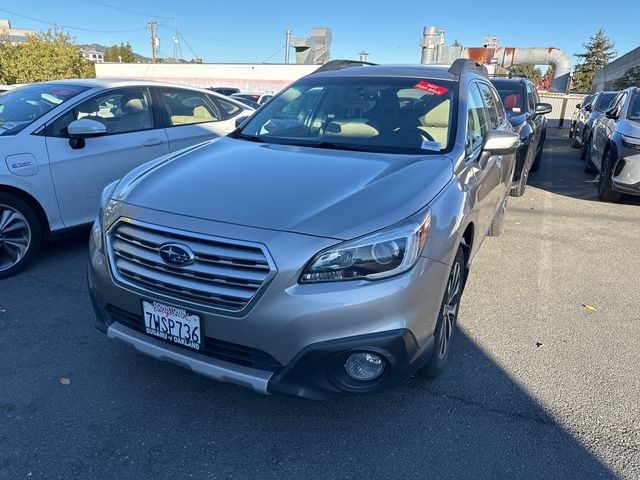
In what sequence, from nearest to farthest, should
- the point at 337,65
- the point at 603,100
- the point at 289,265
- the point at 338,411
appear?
the point at 289,265 < the point at 338,411 < the point at 337,65 < the point at 603,100

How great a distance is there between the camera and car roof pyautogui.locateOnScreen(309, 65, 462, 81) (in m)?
3.65

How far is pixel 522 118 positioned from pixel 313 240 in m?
6.52

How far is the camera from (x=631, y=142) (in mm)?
6625

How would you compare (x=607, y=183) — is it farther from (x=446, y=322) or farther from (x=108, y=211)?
(x=108, y=211)

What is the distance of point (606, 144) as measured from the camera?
745 centimetres

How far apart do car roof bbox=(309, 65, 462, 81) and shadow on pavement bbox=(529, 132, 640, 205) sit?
17.6ft

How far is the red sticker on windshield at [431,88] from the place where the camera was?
345 centimetres

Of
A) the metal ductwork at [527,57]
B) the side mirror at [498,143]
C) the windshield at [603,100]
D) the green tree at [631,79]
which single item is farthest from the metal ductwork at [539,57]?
the side mirror at [498,143]

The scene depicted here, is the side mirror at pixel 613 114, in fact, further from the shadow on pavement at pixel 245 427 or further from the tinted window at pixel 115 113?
the tinted window at pixel 115 113

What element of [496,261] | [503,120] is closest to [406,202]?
[496,261]

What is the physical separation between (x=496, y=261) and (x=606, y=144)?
408cm

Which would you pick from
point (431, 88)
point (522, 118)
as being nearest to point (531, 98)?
point (522, 118)

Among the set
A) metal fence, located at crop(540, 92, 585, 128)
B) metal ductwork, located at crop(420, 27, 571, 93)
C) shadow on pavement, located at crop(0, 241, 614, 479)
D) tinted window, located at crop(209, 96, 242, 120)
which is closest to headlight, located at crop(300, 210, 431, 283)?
shadow on pavement, located at crop(0, 241, 614, 479)

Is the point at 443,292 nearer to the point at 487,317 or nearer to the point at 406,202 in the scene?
the point at 406,202
